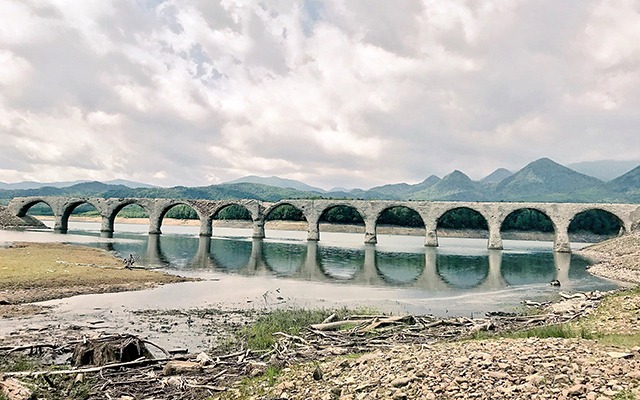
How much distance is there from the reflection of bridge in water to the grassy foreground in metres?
6.29

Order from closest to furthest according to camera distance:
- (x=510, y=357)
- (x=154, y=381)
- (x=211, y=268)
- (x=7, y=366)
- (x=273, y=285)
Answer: (x=510, y=357)
(x=154, y=381)
(x=7, y=366)
(x=273, y=285)
(x=211, y=268)

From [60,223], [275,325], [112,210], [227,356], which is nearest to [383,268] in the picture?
[275,325]

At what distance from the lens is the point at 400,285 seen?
29.9 meters

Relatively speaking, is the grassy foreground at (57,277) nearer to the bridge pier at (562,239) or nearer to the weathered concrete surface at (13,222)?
the bridge pier at (562,239)

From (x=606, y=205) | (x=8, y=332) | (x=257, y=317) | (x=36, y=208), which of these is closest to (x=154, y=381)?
(x=8, y=332)

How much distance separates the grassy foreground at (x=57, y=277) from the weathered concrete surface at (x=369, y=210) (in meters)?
39.6

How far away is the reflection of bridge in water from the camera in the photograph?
1264 inches

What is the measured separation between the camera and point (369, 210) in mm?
69625

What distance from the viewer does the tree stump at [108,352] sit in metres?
10.9

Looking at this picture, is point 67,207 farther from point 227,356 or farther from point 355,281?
point 227,356

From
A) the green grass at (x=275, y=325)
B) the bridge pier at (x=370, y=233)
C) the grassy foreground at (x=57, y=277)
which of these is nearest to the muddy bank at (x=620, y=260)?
the green grass at (x=275, y=325)

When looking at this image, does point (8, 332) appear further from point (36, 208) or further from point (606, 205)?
point (36, 208)

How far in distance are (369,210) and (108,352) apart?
196ft

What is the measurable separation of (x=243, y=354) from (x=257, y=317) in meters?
6.48
